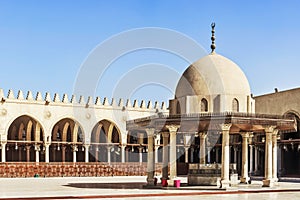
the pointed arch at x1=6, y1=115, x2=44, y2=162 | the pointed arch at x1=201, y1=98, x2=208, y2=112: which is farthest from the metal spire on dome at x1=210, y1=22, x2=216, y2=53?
the pointed arch at x1=6, y1=115, x2=44, y2=162

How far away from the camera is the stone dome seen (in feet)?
63.9

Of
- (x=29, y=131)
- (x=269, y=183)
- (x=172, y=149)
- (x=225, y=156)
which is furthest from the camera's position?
(x=29, y=131)

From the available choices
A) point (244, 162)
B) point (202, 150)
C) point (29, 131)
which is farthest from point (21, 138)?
point (244, 162)

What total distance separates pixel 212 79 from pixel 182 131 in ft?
15.4

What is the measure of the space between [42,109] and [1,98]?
337cm

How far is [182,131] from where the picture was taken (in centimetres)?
2352

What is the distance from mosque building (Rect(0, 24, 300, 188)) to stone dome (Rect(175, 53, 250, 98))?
0.13 feet

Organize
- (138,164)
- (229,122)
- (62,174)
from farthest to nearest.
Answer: (138,164), (62,174), (229,122)

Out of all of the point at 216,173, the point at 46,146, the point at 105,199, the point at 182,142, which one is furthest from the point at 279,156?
the point at 105,199

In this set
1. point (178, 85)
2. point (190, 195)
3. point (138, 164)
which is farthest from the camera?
point (138, 164)

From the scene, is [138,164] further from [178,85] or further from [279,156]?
[178,85]

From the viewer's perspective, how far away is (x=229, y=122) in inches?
710

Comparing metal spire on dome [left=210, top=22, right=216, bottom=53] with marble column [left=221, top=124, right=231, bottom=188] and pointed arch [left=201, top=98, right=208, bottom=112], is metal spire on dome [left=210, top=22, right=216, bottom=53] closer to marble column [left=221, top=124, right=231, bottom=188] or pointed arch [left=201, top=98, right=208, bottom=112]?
pointed arch [left=201, top=98, right=208, bottom=112]

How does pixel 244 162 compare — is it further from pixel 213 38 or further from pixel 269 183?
pixel 213 38
